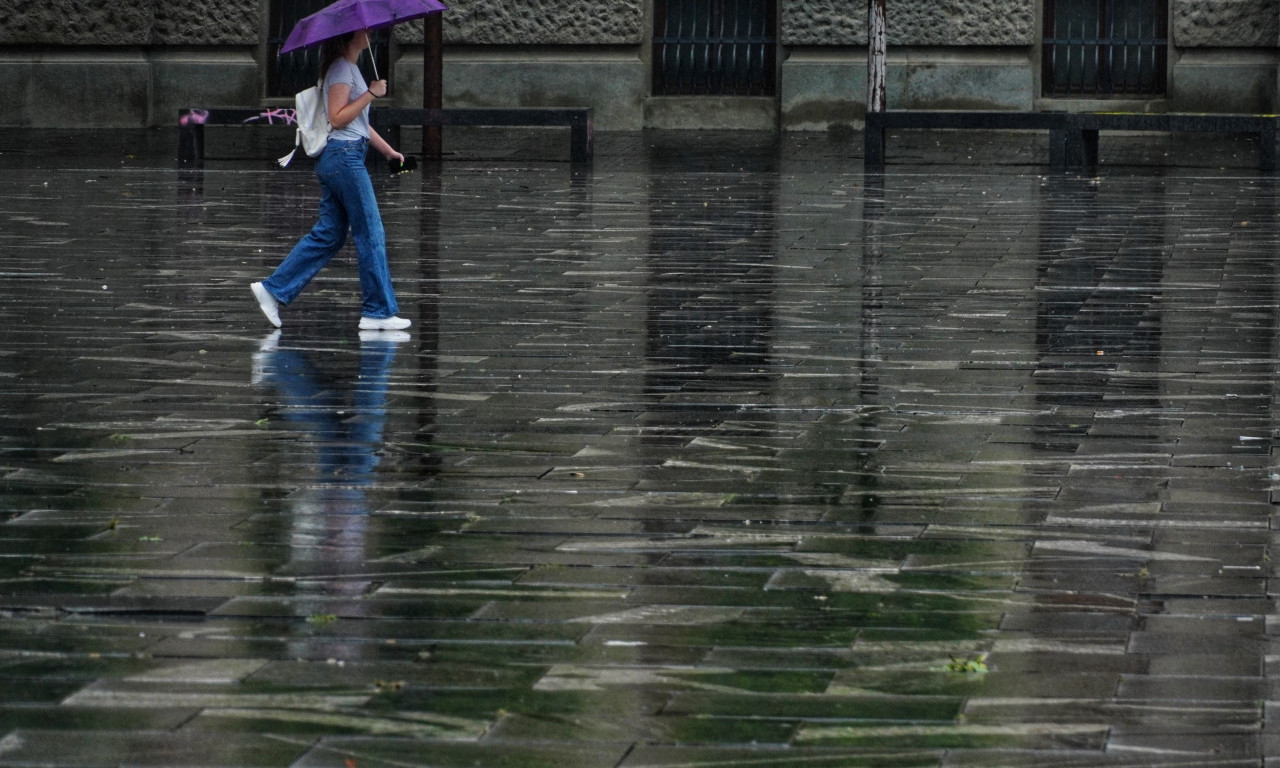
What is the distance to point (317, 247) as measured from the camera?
10.2 meters

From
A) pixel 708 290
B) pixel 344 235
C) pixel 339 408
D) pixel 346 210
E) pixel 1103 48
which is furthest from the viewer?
pixel 1103 48

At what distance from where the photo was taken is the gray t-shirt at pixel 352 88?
9883 millimetres

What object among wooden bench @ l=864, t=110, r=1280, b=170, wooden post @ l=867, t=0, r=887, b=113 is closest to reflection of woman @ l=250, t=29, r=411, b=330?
wooden bench @ l=864, t=110, r=1280, b=170

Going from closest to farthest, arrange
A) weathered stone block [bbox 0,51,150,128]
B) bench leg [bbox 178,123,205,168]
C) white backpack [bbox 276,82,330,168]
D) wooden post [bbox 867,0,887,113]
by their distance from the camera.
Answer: white backpack [bbox 276,82,330,168] → bench leg [bbox 178,123,205,168] → wooden post [bbox 867,0,887,113] → weathered stone block [bbox 0,51,150,128]

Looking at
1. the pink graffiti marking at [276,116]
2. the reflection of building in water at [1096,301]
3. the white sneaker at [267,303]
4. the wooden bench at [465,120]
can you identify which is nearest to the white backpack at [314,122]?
the white sneaker at [267,303]

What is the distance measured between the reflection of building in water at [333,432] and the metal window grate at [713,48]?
1578 cm

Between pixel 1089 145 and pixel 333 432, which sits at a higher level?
pixel 1089 145

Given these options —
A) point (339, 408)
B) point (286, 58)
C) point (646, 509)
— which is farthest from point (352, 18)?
point (286, 58)

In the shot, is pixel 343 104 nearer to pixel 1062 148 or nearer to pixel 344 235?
pixel 344 235

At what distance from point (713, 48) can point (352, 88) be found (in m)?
15.4

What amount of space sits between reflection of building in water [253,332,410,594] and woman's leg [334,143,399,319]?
0.21 meters

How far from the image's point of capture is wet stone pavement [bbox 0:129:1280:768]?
4176 millimetres

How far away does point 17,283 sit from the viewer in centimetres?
1127

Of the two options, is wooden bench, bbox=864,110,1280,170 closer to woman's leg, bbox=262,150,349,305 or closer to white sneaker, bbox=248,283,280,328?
woman's leg, bbox=262,150,349,305
